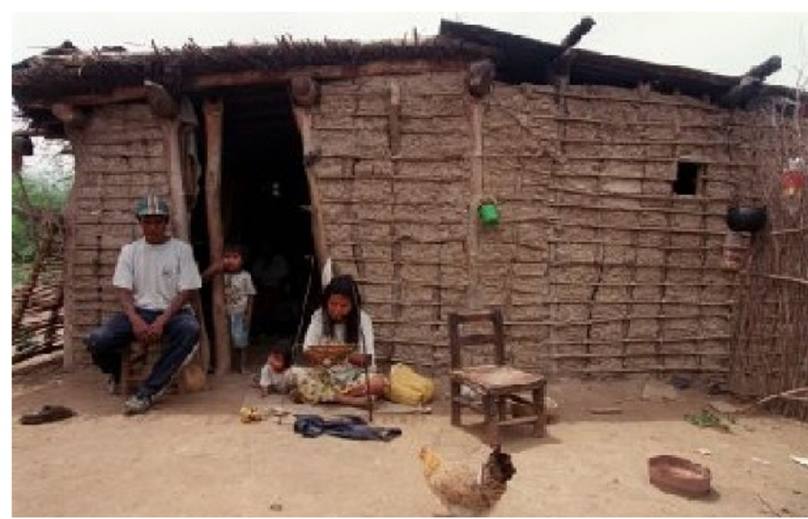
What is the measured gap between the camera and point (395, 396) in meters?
6.20

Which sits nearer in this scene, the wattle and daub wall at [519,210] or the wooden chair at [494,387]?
the wooden chair at [494,387]

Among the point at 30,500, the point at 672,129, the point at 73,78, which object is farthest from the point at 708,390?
the point at 73,78

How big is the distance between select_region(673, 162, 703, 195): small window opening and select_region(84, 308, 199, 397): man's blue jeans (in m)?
5.15

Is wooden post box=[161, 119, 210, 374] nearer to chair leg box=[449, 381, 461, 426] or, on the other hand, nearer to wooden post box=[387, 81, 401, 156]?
wooden post box=[387, 81, 401, 156]

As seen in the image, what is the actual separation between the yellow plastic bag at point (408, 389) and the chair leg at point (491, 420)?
40.1 inches

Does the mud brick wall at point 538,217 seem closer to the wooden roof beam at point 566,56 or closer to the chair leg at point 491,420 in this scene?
the wooden roof beam at point 566,56

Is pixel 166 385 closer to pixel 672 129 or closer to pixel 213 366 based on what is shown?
pixel 213 366

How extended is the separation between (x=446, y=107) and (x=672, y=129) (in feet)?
7.89

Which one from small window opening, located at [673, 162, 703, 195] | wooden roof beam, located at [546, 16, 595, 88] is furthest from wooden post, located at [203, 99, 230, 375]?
small window opening, located at [673, 162, 703, 195]

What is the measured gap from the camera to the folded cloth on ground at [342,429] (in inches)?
210

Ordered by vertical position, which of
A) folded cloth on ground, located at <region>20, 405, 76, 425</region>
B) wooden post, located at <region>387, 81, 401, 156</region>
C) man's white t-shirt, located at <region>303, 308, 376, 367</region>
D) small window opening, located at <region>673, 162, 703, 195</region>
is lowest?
folded cloth on ground, located at <region>20, 405, 76, 425</region>

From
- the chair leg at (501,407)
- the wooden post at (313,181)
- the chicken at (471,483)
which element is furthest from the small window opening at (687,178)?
the chicken at (471,483)

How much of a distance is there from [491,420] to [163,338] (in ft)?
10.4

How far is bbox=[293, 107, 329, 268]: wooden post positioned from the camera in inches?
272
